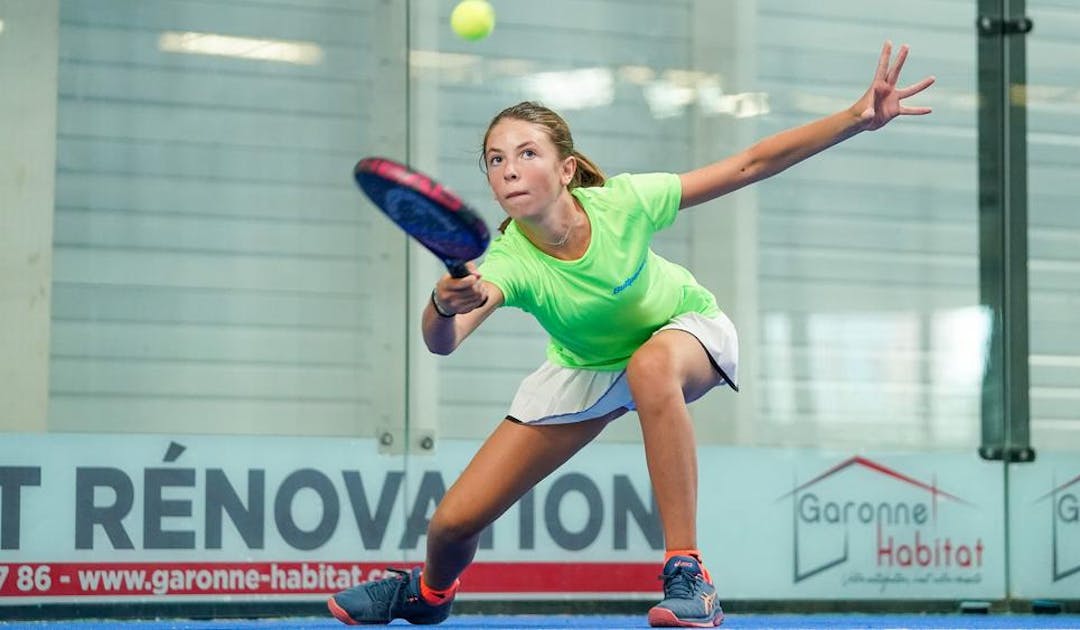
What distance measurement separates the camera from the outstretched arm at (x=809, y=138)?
12.5ft

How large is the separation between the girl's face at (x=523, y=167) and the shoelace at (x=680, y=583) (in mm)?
854

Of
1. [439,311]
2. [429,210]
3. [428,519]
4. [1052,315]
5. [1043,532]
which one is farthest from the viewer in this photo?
[1052,315]

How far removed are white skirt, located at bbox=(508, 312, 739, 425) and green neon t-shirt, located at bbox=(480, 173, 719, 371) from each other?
0.04m

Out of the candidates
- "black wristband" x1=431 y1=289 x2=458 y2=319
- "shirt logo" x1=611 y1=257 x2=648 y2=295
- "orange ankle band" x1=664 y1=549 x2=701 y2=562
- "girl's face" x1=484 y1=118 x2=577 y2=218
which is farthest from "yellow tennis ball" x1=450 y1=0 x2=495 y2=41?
"orange ankle band" x1=664 y1=549 x2=701 y2=562

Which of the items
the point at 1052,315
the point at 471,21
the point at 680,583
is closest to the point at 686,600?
the point at 680,583

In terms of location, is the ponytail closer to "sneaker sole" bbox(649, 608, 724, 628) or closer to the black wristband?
the black wristband

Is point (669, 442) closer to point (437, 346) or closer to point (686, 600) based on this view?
point (686, 600)

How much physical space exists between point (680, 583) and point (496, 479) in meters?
0.56

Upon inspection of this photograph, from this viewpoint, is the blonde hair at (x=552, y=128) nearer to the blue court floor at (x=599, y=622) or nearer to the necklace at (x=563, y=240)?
the necklace at (x=563, y=240)

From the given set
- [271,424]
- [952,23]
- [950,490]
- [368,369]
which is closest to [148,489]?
[271,424]

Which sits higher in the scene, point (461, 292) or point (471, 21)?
point (471, 21)

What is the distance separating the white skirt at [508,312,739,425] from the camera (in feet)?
13.2

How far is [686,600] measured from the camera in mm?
3629

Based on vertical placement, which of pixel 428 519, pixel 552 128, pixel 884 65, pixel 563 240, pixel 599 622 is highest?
pixel 884 65
